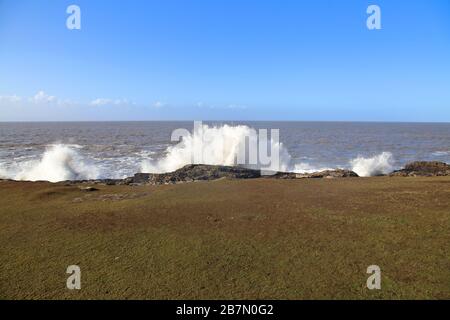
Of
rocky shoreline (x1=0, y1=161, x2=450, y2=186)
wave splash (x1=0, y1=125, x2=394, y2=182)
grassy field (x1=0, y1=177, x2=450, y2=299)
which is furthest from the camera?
wave splash (x1=0, y1=125, x2=394, y2=182)

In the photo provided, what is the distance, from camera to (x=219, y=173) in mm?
24500

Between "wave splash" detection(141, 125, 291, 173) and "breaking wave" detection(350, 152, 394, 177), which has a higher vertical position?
"wave splash" detection(141, 125, 291, 173)

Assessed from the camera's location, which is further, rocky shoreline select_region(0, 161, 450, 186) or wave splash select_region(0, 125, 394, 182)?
wave splash select_region(0, 125, 394, 182)

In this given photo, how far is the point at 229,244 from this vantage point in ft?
31.8

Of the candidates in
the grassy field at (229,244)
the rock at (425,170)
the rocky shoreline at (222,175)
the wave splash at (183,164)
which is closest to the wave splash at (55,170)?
the wave splash at (183,164)

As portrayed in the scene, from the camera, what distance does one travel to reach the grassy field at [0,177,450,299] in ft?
24.2

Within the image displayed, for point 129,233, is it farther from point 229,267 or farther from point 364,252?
point 364,252

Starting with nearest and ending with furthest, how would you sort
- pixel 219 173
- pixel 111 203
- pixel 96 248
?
1. pixel 96 248
2. pixel 111 203
3. pixel 219 173

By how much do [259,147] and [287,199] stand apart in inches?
816

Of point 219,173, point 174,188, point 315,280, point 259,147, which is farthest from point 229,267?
point 259,147

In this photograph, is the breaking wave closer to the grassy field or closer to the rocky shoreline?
the rocky shoreline

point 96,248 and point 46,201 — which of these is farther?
point 46,201

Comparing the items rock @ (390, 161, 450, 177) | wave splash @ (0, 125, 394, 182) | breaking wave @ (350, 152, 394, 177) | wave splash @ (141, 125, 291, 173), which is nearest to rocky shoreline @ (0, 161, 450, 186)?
rock @ (390, 161, 450, 177)

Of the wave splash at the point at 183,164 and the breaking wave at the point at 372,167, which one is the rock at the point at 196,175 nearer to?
the wave splash at the point at 183,164
